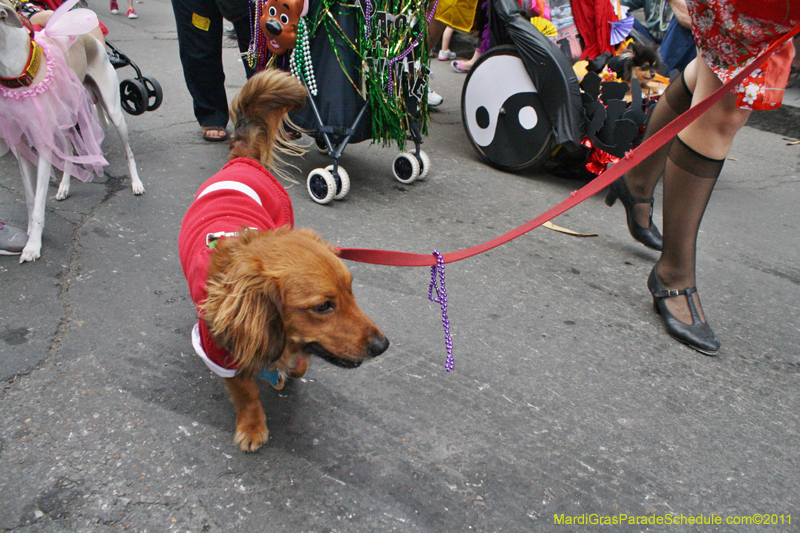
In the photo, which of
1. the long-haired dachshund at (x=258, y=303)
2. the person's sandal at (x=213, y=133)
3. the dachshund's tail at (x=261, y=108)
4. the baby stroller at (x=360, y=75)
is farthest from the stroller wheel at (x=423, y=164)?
the long-haired dachshund at (x=258, y=303)

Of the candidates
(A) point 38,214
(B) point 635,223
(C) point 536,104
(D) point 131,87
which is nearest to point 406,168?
(C) point 536,104

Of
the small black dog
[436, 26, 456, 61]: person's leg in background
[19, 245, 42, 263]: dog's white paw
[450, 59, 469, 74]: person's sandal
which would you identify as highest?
the small black dog

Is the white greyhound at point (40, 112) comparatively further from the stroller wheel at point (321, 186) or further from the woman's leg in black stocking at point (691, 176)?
the woman's leg in black stocking at point (691, 176)

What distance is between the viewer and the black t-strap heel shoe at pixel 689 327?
2.39 metres

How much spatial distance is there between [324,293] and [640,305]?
1959 mm

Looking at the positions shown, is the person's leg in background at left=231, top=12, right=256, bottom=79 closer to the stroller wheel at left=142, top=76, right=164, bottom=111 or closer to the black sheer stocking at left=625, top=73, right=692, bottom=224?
the stroller wheel at left=142, top=76, right=164, bottom=111

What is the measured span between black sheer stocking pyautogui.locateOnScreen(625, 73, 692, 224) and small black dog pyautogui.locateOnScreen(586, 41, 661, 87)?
1496mm

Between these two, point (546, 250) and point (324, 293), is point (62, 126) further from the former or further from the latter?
point (546, 250)

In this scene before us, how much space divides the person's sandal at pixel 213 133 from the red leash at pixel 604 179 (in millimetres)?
3062

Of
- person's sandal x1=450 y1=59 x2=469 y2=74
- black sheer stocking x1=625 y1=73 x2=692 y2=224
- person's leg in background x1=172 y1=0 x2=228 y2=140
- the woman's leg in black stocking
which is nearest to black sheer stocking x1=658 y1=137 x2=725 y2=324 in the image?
the woman's leg in black stocking

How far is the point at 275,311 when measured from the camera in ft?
4.95

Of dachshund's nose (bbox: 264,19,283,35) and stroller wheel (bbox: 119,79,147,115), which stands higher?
dachshund's nose (bbox: 264,19,283,35)

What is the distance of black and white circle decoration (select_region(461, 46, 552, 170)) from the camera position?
3967 millimetres

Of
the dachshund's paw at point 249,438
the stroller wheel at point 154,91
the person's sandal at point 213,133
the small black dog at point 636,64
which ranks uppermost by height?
the small black dog at point 636,64
